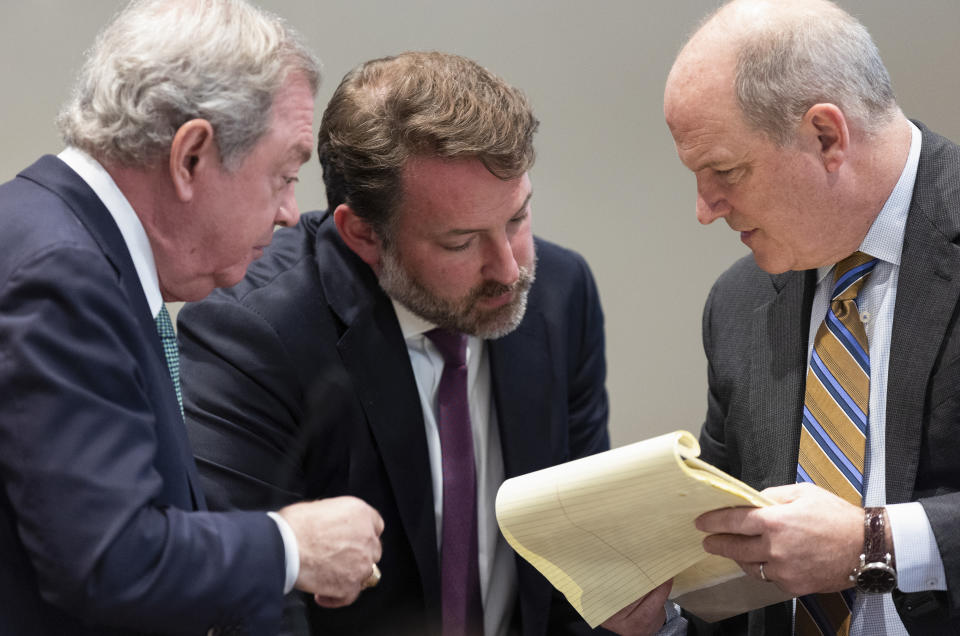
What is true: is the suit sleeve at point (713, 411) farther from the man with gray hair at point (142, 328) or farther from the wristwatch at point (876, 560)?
the man with gray hair at point (142, 328)

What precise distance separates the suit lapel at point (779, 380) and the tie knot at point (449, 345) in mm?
550

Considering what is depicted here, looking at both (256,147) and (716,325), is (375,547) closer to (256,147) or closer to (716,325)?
(256,147)

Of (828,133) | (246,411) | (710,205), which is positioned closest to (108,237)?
(246,411)

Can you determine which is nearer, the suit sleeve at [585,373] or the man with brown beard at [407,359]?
the man with brown beard at [407,359]

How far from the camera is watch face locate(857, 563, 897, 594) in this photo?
1653 millimetres

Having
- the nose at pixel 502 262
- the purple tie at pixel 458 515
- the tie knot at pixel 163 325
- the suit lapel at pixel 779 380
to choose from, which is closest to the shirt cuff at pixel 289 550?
the tie knot at pixel 163 325

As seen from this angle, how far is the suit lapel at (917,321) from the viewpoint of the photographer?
1.77 metres

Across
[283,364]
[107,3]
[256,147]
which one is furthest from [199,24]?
[107,3]

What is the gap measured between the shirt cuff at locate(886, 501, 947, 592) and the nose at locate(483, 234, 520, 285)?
785 mm

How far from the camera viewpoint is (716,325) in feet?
6.98

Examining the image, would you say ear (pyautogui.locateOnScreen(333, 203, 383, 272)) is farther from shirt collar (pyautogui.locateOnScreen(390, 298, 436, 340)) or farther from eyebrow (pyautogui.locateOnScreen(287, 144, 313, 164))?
eyebrow (pyautogui.locateOnScreen(287, 144, 313, 164))

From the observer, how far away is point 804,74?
1798 millimetres

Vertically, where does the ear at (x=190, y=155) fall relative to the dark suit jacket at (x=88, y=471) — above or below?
above

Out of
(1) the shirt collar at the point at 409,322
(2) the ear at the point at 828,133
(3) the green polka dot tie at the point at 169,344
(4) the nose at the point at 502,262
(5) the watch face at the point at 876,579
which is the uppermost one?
(2) the ear at the point at 828,133
